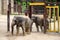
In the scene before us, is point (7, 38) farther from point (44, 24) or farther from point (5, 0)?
point (5, 0)

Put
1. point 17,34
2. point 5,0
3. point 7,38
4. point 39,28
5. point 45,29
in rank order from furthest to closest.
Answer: point 5,0, point 39,28, point 45,29, point 17,34, point 7,38

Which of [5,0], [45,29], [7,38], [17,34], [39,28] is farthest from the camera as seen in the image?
[5,0]

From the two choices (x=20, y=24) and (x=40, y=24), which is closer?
(x=20, y=24)

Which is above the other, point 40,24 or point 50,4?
point 50,4

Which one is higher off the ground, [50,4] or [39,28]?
[50,4]

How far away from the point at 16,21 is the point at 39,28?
3.00m

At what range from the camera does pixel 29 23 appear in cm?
1139

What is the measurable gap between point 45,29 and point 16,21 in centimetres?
189

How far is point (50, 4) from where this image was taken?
1199 cm

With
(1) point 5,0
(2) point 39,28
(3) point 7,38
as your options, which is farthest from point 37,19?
(1) point 5,0

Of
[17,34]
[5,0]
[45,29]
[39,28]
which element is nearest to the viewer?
[17,34]

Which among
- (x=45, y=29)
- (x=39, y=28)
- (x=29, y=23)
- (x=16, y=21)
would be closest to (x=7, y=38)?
(x=16, y=21)

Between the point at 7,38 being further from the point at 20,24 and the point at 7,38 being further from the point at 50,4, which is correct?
the point at 50,4

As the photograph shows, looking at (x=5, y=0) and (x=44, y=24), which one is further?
(x=5, y=0)
